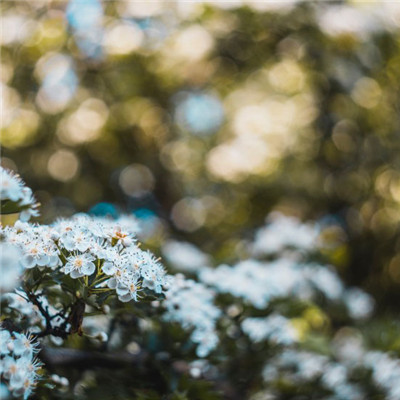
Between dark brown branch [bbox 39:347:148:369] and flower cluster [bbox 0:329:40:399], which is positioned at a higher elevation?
dark brown branch [bbox 39:347:148:369]

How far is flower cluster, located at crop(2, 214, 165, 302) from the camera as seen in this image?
30.8 inches

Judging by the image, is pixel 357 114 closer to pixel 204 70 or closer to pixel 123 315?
pixel 204 70

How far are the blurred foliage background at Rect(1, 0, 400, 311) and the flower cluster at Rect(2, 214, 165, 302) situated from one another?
3.84ft

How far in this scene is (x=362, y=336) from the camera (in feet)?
5.55

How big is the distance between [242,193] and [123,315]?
2.17 metres

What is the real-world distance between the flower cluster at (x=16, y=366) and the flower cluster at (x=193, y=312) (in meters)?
0.36

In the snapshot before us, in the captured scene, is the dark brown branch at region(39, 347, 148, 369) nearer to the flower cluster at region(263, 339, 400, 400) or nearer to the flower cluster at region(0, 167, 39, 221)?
the flower cluster at region(0, 167, 39, 221)

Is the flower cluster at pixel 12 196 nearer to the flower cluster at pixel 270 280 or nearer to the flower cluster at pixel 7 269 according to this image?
the flower cluster at pixel 7 269

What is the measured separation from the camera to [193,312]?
112 cm

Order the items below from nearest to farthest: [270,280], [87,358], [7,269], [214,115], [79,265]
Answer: [7,269], [79,265], [87,358], [270,280], [214,115]

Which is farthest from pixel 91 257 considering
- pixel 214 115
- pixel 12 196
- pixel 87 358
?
pixel 214 115

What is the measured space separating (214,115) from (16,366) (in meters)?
2.71

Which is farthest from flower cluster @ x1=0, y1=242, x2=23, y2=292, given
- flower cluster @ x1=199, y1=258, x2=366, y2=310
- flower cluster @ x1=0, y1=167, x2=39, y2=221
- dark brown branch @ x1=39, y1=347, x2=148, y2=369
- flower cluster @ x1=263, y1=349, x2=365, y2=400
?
flower cluster @ x1=263, y1=349, x2=365, y2=400

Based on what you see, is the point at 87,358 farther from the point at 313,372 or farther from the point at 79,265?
the point at 313,372
